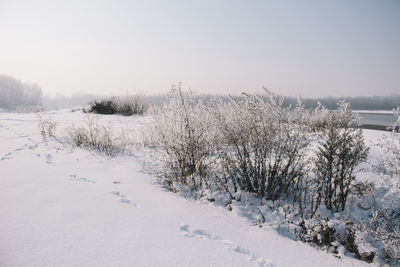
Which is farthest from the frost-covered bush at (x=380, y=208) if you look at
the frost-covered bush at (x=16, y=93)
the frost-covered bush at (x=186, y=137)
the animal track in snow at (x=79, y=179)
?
the frost-covered bush at (x=16, y=93)

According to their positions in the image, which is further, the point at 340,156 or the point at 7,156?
the point at 7,156

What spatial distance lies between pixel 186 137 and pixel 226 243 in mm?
2140

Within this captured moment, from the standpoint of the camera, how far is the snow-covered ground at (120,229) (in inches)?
74.4

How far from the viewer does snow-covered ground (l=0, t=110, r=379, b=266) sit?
74.4 inches

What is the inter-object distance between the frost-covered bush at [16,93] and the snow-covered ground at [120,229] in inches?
2502

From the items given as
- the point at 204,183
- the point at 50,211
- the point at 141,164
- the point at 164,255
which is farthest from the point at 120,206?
the point at 141,164

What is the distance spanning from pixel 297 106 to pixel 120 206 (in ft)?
10.3

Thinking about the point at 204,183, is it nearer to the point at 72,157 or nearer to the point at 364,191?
the point at 364,191

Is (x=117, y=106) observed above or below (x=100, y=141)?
above

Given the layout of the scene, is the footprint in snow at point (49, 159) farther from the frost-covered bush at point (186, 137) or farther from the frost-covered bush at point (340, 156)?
the frost-covered bush at point (340, 156)

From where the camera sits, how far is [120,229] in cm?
232

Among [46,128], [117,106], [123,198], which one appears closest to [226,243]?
[123,198]

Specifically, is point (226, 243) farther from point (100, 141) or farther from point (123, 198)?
point (100, 141)

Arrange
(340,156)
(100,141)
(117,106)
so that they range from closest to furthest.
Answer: (340,156)
(100,141)
(117,106)
